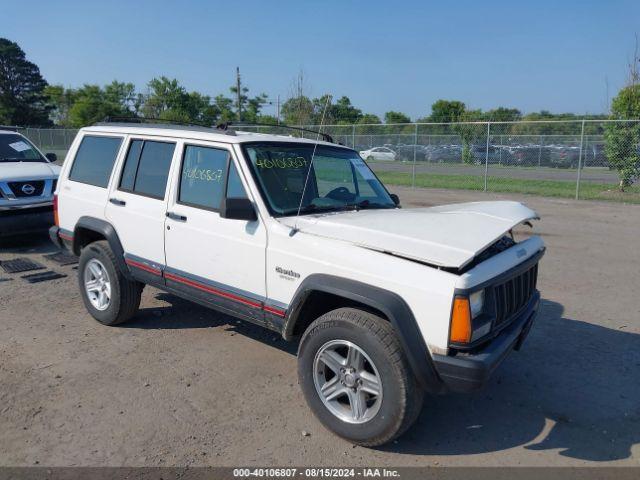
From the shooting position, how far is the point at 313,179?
4.50 meters

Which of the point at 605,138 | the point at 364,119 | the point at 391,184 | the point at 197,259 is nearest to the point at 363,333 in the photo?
the point at 197,259

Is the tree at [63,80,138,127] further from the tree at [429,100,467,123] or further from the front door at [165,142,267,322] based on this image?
the front door at [165,142,267,322]

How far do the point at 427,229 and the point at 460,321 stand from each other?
749 mm

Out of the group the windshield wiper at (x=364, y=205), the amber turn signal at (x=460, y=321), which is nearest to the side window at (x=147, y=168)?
the windshield wiper at (x=364, y=205)

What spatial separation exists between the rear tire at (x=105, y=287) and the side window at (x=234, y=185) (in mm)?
1642

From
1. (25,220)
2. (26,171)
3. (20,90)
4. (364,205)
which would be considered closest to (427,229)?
(364,205)

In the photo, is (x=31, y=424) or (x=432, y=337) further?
(x=31, y=424)

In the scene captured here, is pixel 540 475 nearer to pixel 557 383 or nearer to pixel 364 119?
pixel 557 383

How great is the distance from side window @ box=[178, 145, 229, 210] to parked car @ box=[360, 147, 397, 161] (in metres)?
21.9

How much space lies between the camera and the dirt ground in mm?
3289

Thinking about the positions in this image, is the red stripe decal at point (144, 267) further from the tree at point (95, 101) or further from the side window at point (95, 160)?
the tree at point (95, 101)

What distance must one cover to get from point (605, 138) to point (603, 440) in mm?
15772

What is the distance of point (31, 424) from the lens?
3562 millimetres

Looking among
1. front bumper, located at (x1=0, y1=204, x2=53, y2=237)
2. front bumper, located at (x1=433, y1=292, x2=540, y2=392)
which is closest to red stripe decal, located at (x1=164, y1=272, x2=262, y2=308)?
front bumper, located at (x1=433, y1=292, x2=540, y2=392)
